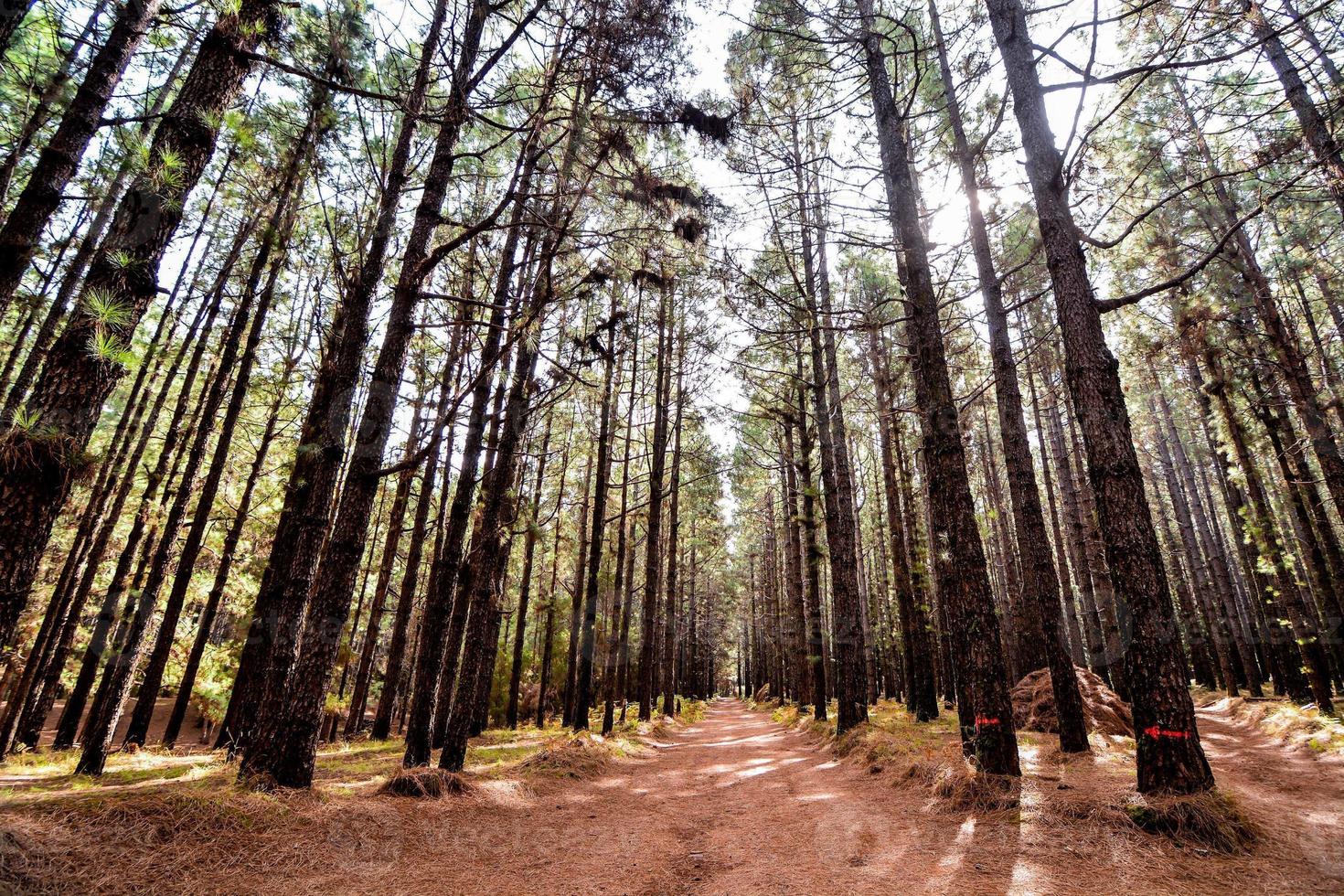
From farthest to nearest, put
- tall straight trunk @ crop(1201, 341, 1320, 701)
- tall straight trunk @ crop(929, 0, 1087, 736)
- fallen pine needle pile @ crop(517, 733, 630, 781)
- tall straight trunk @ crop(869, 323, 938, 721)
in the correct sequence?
tall straight trunk @ crop(869, 323, 938, 721) < tall straight trunk @ crop(1201, 341, 1320, 701) < fallen pine needle pile @ crop(517, 733, 630, 781) < tall straight trunk @ crop(929, 0, 1087, 736)

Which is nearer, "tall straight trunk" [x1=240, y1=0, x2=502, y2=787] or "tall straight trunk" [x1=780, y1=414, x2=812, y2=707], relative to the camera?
"tall straight trunk" [x1=240, y1=0, x2=502, y2=787]

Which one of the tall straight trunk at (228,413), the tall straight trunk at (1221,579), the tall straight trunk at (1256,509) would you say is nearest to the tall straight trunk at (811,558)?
the tall straight trunk at (1256,509)

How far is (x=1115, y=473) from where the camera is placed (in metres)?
4.88

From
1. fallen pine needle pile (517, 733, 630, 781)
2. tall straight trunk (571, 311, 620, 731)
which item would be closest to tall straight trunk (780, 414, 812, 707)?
tall straight trunk (571, 311, 620, 731)

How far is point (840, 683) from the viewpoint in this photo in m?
11.4

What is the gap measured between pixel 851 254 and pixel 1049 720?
11070 millimetres

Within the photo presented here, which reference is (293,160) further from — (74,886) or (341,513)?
(74,886)

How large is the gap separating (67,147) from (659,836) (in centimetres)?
756

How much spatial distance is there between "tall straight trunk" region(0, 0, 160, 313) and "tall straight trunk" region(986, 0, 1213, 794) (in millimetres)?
8034

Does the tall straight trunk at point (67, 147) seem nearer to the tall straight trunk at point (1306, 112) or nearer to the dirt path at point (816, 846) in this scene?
the dirt path at point (816, 846)

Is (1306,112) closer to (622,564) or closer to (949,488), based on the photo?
(949,488)

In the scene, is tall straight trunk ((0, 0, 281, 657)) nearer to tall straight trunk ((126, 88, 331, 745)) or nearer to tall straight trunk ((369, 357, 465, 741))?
tall straight trunk ((126, 88, 331, 745))

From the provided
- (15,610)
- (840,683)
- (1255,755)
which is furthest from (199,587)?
(1255,755)

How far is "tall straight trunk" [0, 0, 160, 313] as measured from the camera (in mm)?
3494
